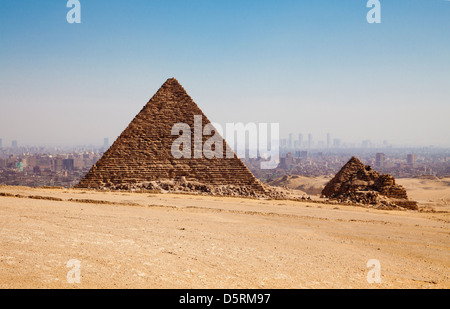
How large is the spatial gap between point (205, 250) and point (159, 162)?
1580 cm

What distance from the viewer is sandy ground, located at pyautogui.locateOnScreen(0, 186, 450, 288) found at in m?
5.69

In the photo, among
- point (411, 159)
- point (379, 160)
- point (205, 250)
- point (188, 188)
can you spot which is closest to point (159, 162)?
point (188, 188)

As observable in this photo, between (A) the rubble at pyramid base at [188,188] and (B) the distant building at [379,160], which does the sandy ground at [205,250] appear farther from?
(B) the distant building at [379,160]

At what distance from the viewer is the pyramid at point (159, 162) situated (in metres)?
22.4

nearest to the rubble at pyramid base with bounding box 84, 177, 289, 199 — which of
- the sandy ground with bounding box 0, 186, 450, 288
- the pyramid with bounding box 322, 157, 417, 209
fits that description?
the pyramid with bounding box 322, 157, 417, 209

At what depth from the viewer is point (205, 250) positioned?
25.0 feet

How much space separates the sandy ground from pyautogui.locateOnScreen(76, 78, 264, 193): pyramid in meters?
9.32

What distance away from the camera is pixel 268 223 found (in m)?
12.0

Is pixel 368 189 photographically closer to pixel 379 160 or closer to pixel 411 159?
pixel 379 160

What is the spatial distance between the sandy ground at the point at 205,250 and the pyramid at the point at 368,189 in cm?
852

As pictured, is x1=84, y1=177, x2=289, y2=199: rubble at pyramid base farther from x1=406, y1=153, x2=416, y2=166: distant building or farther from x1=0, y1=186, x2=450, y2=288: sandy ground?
x1=406, y1=153, x2=416, y2=166: distant building

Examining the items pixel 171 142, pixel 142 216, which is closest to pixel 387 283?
pixel 142 216
